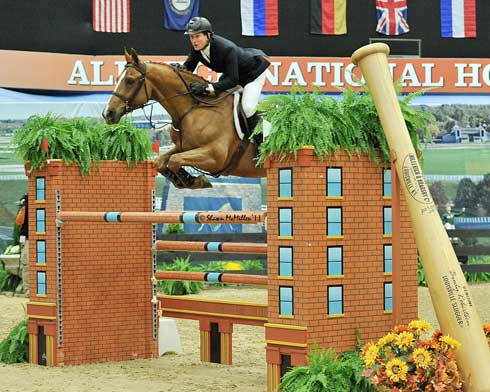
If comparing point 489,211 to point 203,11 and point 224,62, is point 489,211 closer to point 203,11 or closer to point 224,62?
point 203,11

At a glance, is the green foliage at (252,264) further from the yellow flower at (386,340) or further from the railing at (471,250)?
the yellow flower at (386,340)

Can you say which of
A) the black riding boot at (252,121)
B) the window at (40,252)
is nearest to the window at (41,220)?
the window at (40,252)

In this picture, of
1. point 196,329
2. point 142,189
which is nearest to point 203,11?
point 196,329

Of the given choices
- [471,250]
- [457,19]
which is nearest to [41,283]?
[471,250]

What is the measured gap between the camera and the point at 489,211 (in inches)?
788

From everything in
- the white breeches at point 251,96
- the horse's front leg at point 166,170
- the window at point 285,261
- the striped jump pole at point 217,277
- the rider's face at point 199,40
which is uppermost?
the rider's face at point 199,40

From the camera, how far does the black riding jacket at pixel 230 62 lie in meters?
7.85

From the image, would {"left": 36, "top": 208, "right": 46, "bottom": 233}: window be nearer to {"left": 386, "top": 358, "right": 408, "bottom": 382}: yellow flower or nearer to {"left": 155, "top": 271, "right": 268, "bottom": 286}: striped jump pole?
{"left": 155, "top": 271, "right": 268, "bottom": 286}: striped jump pole

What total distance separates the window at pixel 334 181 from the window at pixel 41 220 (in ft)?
10.6

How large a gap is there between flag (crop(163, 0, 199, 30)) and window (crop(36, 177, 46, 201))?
10.6 metres

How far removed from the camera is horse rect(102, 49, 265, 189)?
7730 millimetres

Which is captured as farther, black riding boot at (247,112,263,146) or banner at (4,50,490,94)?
banner at (4,50,490,94)

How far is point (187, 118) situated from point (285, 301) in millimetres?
1879

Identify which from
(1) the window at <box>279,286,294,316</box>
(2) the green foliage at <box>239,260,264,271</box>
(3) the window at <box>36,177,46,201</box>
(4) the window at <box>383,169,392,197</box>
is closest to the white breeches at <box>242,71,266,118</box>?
(4) the window at <box>383,169,392,197</box>
